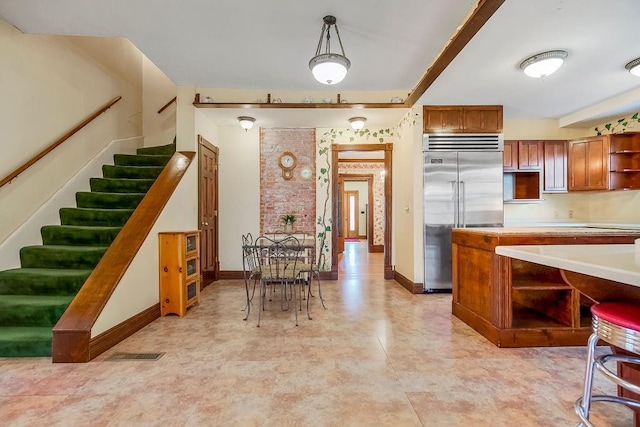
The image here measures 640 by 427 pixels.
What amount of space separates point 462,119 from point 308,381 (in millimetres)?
4001

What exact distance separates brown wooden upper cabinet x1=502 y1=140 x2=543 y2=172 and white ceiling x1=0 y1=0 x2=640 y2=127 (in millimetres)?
641

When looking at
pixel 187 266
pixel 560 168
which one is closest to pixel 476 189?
pixel 560 168

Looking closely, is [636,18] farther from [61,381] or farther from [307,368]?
[61,381]

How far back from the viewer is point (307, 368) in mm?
2182

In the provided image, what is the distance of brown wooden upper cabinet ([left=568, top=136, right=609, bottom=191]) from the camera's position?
4333 mm

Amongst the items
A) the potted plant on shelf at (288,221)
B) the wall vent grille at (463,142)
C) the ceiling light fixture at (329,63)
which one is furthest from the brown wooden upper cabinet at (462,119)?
the potted plant on shelf at (288,221)

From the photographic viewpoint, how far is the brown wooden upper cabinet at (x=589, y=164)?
4.33 meters

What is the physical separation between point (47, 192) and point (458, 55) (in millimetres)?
4733

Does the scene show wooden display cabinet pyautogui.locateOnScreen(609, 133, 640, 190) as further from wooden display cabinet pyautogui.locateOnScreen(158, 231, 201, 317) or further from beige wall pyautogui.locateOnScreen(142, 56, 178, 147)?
beige wall pyautogui.locateOnScreen(142, 56, 178, 147)

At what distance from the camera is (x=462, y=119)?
434cm

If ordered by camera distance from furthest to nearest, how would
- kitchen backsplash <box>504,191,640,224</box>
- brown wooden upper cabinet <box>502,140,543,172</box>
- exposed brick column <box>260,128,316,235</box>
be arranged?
exposed brick column <box>260,128,316,235</box> < kitchen backsplash <box>504,191,640,224</box> < brown wooden upper cabinet <box>502,140,543,172</box>

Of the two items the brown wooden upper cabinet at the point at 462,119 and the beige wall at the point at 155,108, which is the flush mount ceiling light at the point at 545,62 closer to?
the brown wooden upper cabinet at the point at 462,119

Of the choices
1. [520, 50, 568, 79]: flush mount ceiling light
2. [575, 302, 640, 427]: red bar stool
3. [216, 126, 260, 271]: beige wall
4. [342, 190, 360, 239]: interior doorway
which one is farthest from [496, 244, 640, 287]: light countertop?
[342, 190, 360, 239]: interior doorway

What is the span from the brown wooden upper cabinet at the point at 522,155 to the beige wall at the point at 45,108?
20.0 feet
